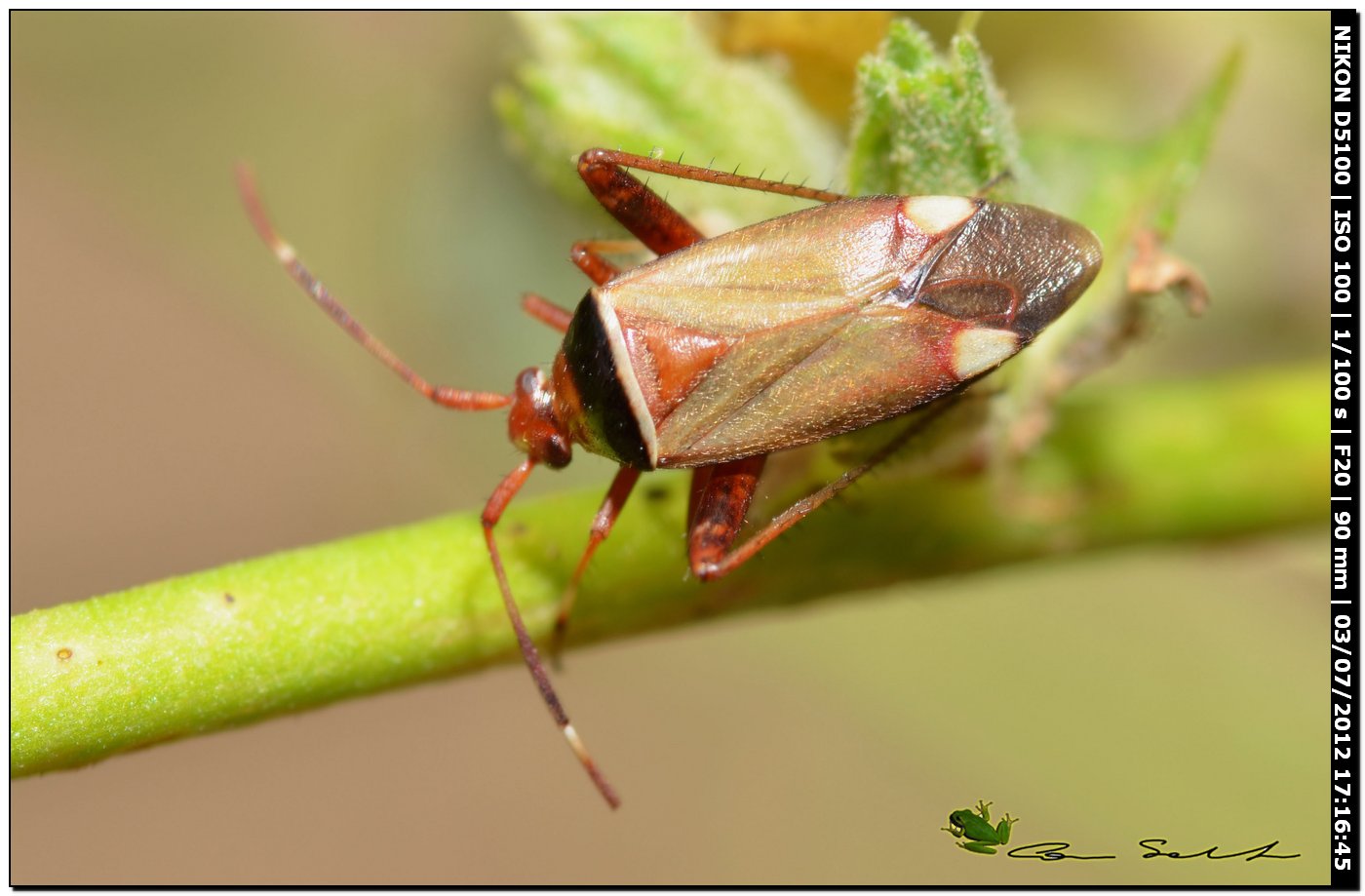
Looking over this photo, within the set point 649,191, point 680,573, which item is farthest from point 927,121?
point 680,573

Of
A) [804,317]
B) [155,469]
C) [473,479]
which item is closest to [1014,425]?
[804,317]

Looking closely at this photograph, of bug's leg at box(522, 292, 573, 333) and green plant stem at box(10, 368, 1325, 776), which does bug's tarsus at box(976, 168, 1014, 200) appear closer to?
green plant stem at box(10, 368, 1325, 776)

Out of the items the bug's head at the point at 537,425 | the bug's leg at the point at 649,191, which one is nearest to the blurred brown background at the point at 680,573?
the bug's head at the point at 537,425

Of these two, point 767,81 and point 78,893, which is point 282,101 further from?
point 78,893

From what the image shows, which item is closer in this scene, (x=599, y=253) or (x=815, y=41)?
(x=815, y=41)

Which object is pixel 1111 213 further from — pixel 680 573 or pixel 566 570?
pixel 566 570
